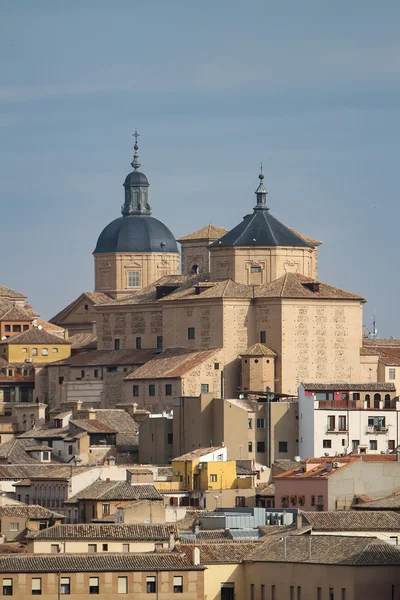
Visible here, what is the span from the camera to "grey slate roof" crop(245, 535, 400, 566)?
84.4 m

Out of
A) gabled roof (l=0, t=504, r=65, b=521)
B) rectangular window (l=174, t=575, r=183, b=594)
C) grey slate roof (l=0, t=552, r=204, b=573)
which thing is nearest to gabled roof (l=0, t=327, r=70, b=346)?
gabled roof (l=0, t=504, r=65, b=521)

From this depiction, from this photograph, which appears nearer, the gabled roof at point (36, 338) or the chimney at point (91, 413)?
the chimney at point (91, 413)

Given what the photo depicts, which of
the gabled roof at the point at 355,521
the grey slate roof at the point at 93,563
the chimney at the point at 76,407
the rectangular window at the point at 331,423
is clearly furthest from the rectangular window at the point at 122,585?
the chimney at the point at 76,407

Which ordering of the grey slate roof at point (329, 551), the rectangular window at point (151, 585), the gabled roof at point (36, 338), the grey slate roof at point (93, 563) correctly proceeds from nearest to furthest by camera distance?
the grey slate roof at point (329, 551) < the grey slate roof at point (93, 563) < the rectangular window at point (151, 585) < the gabled roof at point (36, 338)

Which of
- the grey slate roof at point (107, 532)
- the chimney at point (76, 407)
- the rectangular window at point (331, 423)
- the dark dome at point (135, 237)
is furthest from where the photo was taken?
the dark dome at point (135, 237)

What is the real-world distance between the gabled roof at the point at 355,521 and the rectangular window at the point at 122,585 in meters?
11.3

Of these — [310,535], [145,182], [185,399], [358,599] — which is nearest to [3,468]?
[185,399]

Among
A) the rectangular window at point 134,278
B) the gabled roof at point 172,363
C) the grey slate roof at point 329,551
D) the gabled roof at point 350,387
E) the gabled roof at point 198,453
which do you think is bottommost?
the grey slate roof at point 329,551

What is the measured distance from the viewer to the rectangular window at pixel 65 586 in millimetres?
86438

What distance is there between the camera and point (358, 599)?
8244 centimetres

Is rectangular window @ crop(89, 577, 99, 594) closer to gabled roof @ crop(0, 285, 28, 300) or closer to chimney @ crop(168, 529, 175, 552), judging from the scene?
chimney @ crop(168, 529, 175, 552)

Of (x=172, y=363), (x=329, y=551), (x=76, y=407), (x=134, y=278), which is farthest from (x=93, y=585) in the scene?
(x=134, y=278)

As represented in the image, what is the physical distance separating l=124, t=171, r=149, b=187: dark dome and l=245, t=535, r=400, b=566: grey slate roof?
9056cm

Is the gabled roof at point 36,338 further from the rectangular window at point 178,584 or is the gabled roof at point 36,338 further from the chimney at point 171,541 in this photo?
the rectangular window at point 178,584
